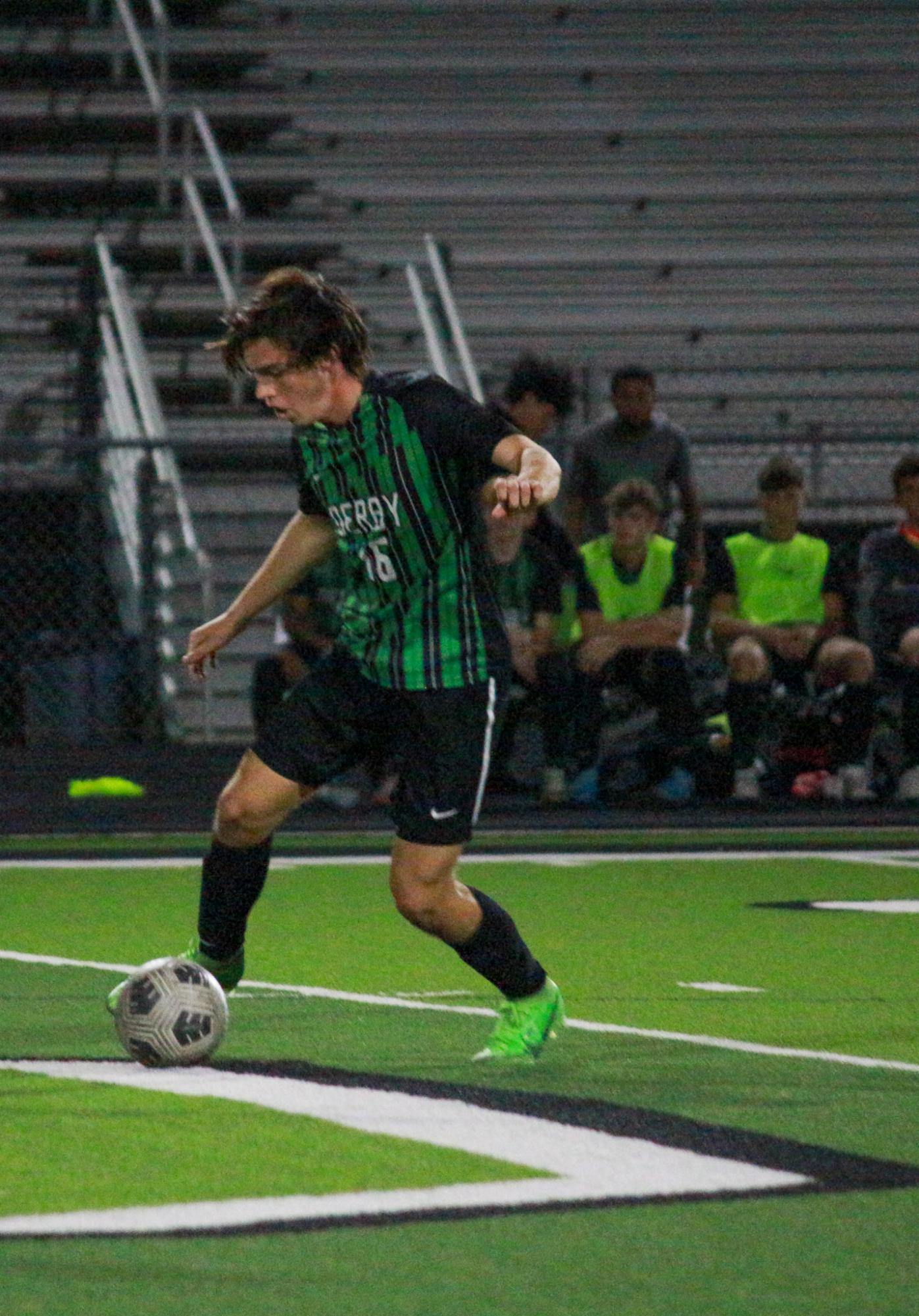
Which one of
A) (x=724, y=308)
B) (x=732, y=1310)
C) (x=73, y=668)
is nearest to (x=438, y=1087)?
(x=732, y=1310)

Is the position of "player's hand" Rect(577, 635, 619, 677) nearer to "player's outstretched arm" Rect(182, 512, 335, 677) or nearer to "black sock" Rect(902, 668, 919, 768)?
"black sock" Rect(902, 668, 919, 768)

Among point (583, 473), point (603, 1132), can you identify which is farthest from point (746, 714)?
point (603, 1132)

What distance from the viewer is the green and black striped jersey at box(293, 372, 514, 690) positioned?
215 inches

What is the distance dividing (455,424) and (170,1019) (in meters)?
1.38

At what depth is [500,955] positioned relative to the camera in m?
5.59

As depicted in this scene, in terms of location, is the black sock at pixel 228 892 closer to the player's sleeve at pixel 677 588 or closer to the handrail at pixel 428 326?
the player's sleeve at pixel 677 588

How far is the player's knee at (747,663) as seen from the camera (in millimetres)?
12430

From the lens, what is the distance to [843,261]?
2017cm

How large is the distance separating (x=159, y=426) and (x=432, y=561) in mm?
10321

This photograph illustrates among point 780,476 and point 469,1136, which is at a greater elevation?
point 780,476

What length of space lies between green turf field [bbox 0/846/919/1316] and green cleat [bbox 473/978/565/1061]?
0.27 feet

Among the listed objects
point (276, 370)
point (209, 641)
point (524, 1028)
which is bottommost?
point (524, 1028)

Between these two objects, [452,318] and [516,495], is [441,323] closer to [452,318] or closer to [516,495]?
[452,318]

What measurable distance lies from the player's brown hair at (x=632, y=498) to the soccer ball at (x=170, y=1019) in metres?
7.46
